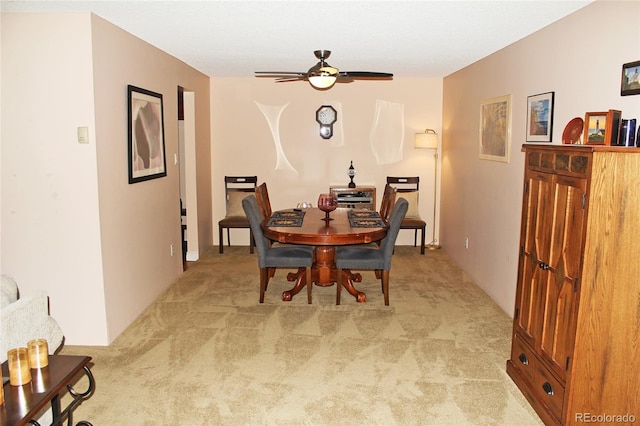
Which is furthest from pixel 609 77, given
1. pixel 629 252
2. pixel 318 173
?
pixel 318 173

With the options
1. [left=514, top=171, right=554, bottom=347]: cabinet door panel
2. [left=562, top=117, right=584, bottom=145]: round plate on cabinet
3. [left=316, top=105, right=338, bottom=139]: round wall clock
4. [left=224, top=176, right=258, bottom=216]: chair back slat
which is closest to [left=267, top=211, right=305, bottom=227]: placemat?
[left=224, top=176, right=258, bottom=216]: chair back slat

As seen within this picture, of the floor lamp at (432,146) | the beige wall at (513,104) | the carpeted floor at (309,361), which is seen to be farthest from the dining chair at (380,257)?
the floor lamp at (432,146)

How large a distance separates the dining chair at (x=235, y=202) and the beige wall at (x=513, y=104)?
2588 millimetres

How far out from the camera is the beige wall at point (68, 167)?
336 cm

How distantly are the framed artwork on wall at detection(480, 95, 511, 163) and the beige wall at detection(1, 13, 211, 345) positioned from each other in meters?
3.19

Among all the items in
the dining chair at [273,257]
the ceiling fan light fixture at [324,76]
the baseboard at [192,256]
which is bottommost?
the baseboard at [192,256]

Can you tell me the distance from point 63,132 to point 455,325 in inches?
128

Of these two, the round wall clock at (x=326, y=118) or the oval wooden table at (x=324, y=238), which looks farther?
the round wall clock at (x=326, y=118)

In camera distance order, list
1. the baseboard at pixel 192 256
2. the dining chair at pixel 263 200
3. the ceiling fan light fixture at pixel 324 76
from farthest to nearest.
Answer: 1. the baseboard at pixel 192 256
2. the dining chair at pixel 263 200
3. the ceiling fan light fixture at pixel 324 76

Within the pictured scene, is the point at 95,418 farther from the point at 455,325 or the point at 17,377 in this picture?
the point at 455,325

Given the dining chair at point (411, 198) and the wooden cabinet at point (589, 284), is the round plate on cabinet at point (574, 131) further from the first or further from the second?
the dining chair at point (411, 198)

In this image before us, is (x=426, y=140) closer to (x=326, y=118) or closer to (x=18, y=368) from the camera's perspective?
(x=326, y=118)

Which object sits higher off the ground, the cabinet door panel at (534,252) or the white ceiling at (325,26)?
the white ceiling at (325,26)

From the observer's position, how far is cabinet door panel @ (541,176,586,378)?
2396 mm
